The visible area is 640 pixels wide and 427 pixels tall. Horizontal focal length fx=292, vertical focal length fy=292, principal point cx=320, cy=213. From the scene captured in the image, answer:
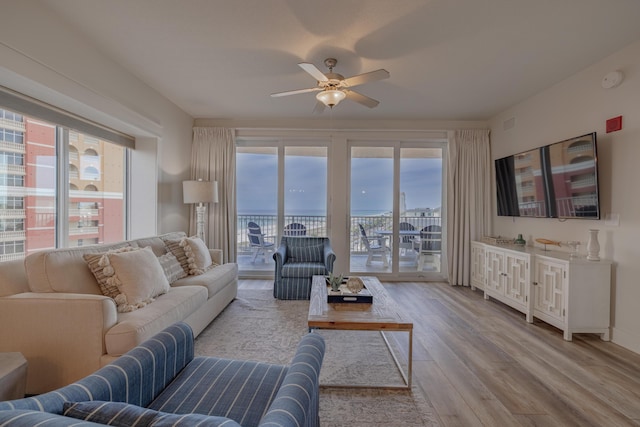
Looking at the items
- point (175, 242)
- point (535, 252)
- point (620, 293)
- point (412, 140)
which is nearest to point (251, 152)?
point (175, 242)

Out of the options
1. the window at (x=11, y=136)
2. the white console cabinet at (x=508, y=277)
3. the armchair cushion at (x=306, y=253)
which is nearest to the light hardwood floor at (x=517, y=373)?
the white console cabinet at (x=508, y=277)

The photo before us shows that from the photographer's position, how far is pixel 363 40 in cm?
257

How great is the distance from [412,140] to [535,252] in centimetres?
249

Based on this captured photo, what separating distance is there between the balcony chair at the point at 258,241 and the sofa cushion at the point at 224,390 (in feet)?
11.7

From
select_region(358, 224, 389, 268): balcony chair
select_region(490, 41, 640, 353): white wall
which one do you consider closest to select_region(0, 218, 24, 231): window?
select_region(358, 224, 389, 268): balcony chair

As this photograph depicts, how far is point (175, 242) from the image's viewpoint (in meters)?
3.31

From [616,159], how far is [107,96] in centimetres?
497

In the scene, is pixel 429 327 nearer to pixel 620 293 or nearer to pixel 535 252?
pixel 535 252

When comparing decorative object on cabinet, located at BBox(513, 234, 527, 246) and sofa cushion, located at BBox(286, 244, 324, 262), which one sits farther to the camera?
sofa cushion, located at BBox(286, 244, 324, 262)

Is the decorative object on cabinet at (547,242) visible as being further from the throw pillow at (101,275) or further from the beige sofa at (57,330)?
the throw pillow at (101,275)

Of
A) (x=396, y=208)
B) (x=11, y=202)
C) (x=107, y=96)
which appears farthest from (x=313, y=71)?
(x=396, y=208)

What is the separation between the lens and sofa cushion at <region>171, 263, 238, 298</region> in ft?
9.52

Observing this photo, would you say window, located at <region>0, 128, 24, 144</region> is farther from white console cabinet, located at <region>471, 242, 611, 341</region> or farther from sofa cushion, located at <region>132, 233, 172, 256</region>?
white console cabinet, located at <region>471, 242, 611, 341</region>

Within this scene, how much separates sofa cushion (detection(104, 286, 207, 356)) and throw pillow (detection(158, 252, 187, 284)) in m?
0.29
